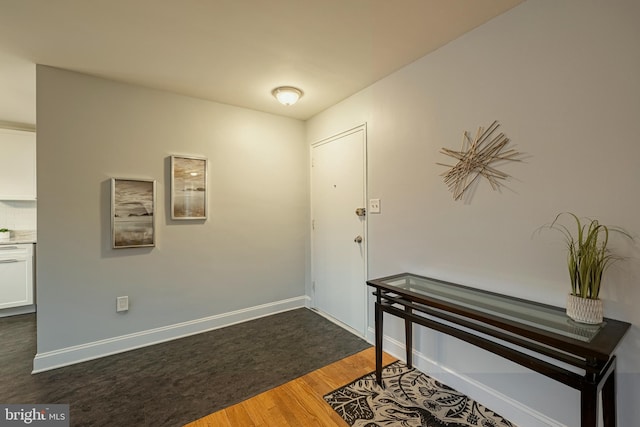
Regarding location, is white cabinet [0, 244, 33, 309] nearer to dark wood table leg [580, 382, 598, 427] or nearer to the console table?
the console table

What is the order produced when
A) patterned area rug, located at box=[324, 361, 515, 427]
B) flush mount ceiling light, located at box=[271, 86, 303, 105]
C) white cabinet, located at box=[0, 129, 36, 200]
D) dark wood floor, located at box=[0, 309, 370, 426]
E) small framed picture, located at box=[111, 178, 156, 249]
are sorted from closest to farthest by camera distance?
patterned area rug, located at box=[324, 361, 515, 427] → dark wood floor, located at box=[0, 309, 370, 426] → small framed picture, located at box=[111, 178, 156, 249] → flush mount ceiling light, located at box=[271, 86, 303, 105] → white cabinet, located at box=[0, 129, 36, 200]

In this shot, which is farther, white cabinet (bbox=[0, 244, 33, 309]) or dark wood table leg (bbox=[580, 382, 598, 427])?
white cabinet (bbox=[0, 244, 33, 309])

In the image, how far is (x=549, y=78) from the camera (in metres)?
1.46

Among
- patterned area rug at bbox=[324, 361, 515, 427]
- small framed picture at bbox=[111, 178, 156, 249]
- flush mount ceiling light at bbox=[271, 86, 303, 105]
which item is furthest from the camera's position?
flush mount ceiling light at bbox=[271, 86, 303, 105]

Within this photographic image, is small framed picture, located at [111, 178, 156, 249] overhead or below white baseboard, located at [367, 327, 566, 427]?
overhead

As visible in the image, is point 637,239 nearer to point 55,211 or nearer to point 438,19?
point 438,19

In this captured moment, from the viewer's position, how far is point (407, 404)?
1.75 meters

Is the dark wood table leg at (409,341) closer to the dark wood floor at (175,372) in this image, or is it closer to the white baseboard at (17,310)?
the dark wood floor at (175,372)

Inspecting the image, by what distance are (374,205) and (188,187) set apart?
6.09 feet

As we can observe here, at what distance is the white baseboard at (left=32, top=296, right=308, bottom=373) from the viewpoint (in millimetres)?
2183

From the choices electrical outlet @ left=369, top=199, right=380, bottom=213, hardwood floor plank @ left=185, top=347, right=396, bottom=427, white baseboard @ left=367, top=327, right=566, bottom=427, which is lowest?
hardwood floor plank @ left=185, top=347, right=396, bottom=427

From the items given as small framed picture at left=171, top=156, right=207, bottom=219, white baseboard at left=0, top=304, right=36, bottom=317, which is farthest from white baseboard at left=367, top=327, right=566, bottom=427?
white baseboard at left=0, top=304, right=36, bottom=317

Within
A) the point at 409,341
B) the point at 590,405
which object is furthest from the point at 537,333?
the point at 409,341

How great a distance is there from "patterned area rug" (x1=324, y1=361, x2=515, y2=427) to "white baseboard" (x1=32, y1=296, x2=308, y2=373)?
154 cm
